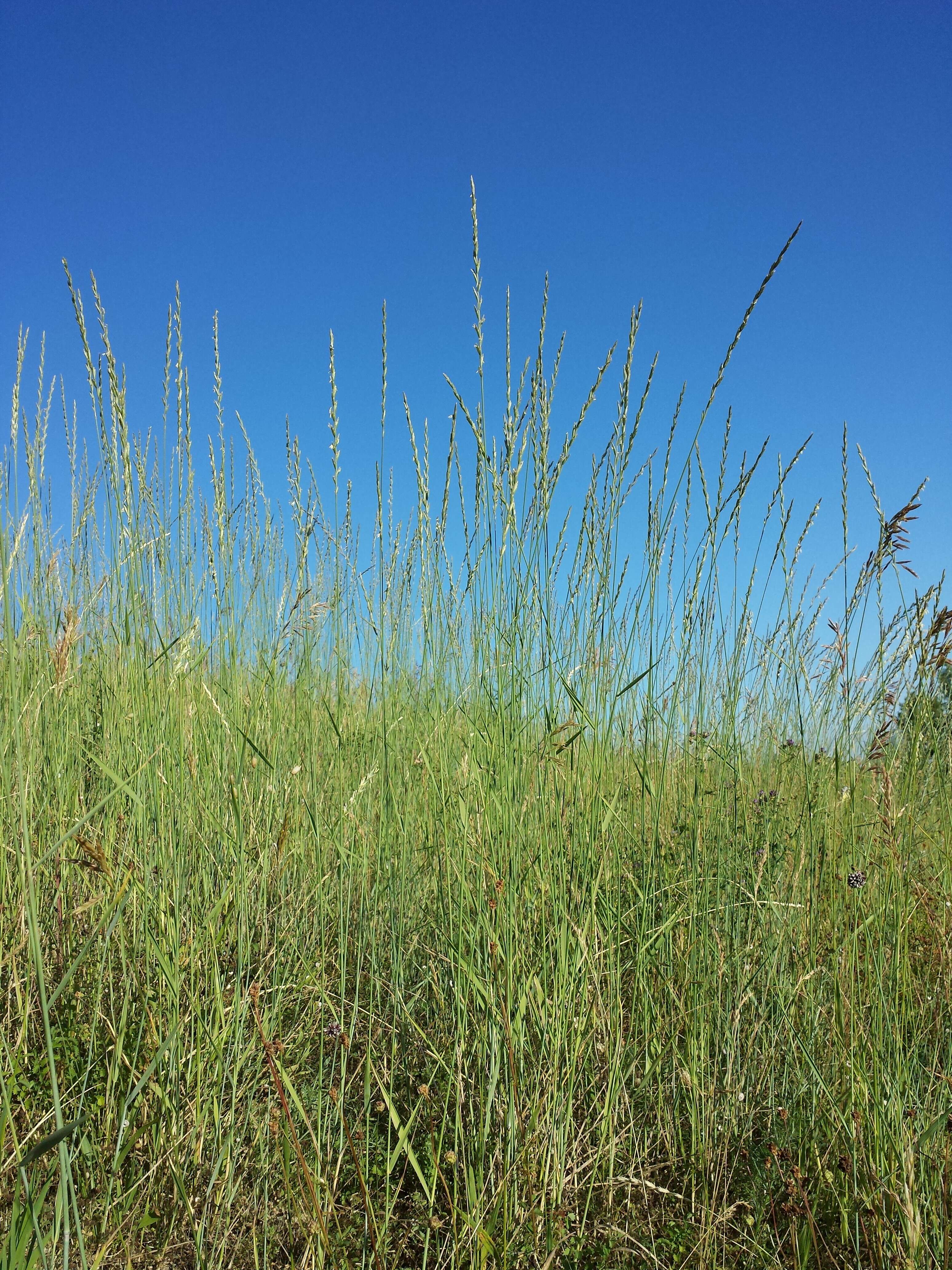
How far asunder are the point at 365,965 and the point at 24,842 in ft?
3.81

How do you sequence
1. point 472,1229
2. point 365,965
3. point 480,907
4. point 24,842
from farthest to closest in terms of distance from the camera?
1. point 365,965
2. point 480,907
3. point 472,1229
4. point 24,842

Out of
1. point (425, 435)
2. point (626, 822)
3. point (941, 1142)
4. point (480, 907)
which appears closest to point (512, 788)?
point (480, 907)

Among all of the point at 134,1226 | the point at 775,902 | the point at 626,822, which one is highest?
the point at 626,822

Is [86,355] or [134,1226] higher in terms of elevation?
[86,355]

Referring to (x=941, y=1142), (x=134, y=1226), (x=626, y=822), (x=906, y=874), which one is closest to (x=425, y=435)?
(x=626, y=822)

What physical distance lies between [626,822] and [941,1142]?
32.3 inches

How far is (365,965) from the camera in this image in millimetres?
1744

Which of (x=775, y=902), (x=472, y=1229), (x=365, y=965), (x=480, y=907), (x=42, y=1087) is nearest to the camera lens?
(x=472, y=1229)

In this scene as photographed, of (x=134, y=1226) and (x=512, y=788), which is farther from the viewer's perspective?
(x=512, y=788)

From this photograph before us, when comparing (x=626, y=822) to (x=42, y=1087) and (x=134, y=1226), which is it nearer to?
(x=134, y=1226)

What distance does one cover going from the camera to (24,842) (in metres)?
0.76

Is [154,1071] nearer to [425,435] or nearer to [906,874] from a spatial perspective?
[425,435]

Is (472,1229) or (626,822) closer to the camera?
(472,1229)

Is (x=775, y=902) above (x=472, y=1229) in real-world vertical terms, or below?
above
